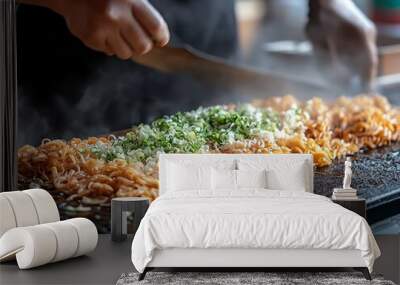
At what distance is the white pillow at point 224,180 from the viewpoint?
7.04 m

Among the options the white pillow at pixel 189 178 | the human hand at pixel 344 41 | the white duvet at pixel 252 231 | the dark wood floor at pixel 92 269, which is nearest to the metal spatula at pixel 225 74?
the human hand at pixel 344 41

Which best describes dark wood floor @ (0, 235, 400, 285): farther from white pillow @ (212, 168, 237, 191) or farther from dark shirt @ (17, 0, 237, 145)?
dark shirt @ (17, 0, 237, 145)

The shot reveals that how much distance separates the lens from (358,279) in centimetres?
559

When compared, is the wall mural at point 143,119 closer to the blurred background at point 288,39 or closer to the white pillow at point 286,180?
the blurred background at point 288,39

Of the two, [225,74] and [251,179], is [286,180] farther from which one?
[225,74]

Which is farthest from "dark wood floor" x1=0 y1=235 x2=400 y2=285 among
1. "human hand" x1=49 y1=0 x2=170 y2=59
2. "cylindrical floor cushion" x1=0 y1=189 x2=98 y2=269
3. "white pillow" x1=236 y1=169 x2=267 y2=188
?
"human hand" x1=49 y1=0 x2=170 y2=59

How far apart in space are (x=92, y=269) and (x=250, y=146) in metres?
2.51

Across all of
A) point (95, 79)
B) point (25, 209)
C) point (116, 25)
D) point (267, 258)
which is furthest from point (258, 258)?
point (116, 25)

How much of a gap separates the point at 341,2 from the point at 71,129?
3.04m

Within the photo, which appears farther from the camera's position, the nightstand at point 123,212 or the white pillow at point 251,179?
the nightstand at point 123,212

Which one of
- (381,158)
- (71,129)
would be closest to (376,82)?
(381,158)

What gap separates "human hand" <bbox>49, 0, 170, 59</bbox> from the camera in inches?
307

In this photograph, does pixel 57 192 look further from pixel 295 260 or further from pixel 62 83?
pixel 295 260

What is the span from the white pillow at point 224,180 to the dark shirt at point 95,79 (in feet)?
3.55
